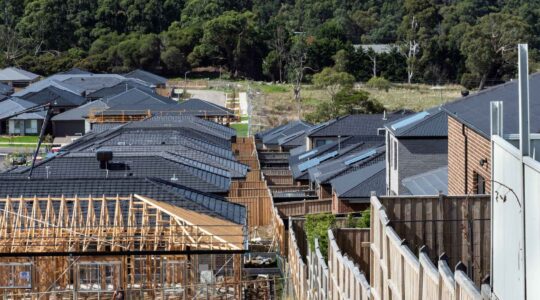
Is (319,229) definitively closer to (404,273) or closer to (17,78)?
(404,273)

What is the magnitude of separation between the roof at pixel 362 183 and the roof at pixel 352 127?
530 inches

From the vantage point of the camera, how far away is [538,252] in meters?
6.95

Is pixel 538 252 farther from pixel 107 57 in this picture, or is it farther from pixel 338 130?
pixel 107 57

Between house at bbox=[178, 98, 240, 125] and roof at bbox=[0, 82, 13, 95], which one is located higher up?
roof at bbox=[0, 82, 13, 95]

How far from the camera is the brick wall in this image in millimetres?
20867

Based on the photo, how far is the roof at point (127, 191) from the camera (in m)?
28.5

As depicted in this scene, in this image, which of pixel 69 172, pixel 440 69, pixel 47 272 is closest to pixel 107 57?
pixel 440 69

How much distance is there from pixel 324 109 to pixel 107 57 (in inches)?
1992

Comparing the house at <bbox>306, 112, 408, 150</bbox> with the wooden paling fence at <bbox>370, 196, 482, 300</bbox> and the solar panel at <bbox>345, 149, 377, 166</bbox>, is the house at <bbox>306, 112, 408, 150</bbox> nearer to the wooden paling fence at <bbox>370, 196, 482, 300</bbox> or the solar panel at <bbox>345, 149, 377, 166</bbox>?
the solar panel at <bbox>345, 149, 377, 166</bbox>

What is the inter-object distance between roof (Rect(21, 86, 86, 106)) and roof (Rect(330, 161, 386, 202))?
47.7 meters

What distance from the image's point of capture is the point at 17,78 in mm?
106812

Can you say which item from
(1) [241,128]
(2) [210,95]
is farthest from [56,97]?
(2) [210,95]

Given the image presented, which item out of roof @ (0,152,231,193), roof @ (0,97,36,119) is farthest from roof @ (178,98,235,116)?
roof @ (0,152,231,193)

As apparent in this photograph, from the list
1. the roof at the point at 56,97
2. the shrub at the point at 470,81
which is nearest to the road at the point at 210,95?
the roof at the point at 56,97
